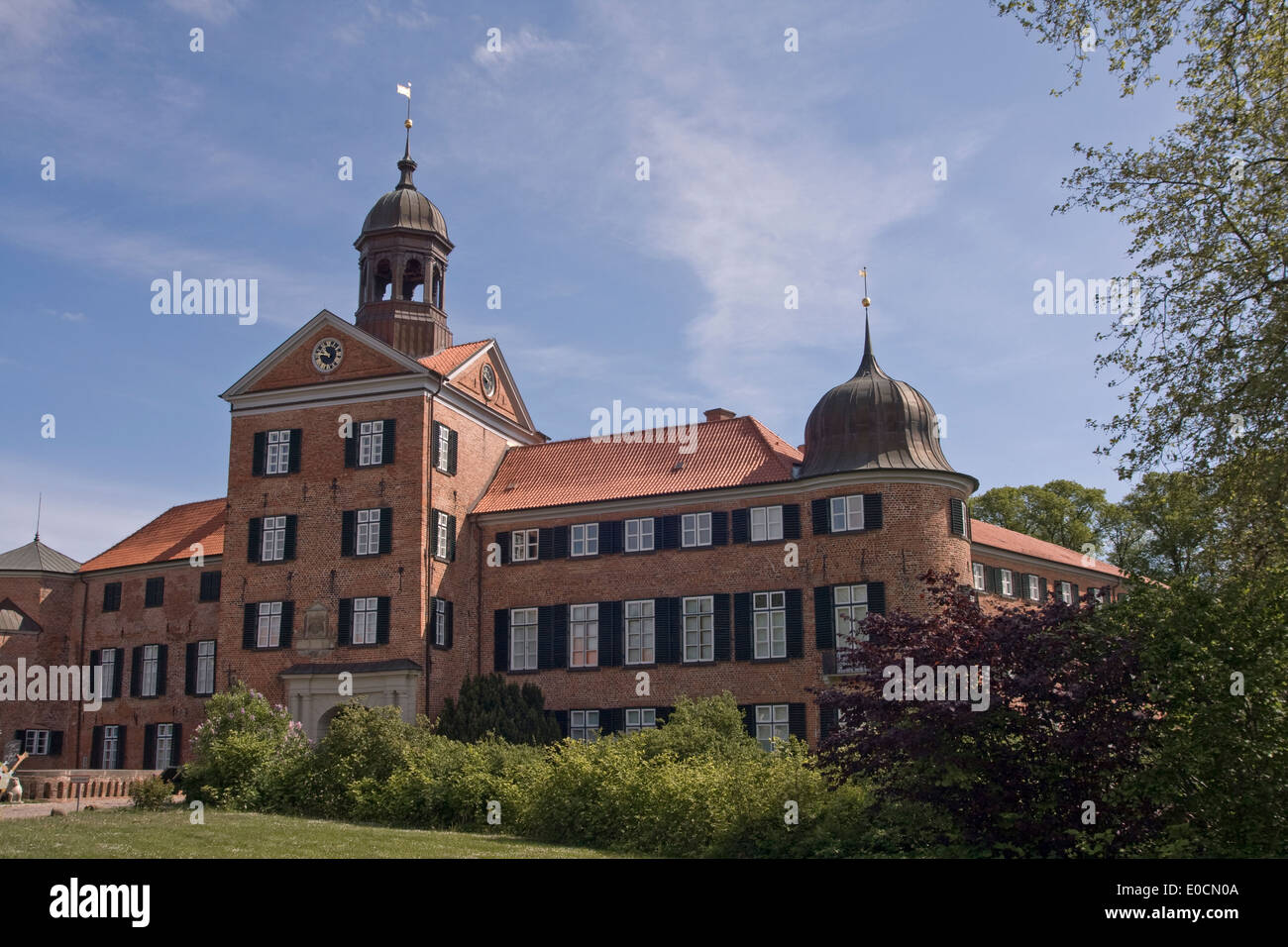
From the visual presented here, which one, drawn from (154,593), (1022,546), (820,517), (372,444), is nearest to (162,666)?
(154,593)

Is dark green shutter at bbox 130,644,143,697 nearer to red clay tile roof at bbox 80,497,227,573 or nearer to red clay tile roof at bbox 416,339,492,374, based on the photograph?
red clay tile roof at bbox 80,497,227,573

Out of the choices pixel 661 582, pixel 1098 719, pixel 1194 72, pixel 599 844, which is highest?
pixel 1194 72

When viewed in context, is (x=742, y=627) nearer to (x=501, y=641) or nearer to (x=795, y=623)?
(x=795, y=623)

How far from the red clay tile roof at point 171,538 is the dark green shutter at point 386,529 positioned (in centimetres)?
856

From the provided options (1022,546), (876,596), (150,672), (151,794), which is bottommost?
(151,794)

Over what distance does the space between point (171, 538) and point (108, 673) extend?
5.26 metres

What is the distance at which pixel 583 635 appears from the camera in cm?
3594

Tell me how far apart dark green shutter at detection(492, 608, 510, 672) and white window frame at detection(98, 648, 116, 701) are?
15046 millimetres

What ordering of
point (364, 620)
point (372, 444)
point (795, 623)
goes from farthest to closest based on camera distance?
point (372, 444)
point (364, 620)
point (795, 623)

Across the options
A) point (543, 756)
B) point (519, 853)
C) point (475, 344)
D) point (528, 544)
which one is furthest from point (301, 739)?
point (475, 344)

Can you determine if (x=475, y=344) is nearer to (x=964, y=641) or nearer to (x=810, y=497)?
(x=810, y=497)

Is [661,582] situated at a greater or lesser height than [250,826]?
greater

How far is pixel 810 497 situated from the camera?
33562mm

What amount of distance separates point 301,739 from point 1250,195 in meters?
23.3
